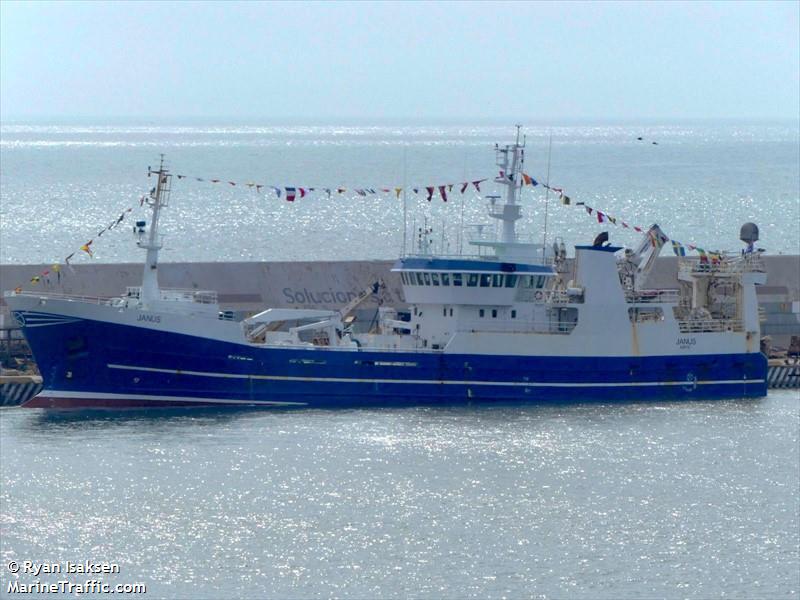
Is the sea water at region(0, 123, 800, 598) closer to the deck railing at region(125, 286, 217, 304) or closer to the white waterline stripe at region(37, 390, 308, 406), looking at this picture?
the white waterline stripe at region(37, 390, 308, 406)

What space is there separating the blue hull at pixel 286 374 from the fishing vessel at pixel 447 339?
0.11ft

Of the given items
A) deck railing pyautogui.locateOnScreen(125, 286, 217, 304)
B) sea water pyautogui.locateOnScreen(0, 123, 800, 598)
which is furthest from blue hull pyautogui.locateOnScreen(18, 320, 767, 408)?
deck railing pyautogui.locateOnScreen(125, 286, 217, 304)

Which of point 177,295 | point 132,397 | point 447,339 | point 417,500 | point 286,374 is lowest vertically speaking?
point 417,500

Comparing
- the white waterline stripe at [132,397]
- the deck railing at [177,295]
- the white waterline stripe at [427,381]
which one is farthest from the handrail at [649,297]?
the deck railing at [177,295]

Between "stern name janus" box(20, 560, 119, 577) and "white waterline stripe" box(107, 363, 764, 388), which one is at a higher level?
"white waterline stripe" box(107, 363, 764, 388)

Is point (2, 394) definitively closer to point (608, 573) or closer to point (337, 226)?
point (608, 573)

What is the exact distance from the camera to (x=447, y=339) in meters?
41.9

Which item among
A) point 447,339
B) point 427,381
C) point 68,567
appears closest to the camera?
point 68,567

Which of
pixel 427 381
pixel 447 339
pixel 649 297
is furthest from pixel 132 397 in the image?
pixel 649 297

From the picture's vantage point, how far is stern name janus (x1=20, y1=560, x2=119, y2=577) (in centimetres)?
2656

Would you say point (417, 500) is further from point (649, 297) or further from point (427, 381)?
point (649, 297)

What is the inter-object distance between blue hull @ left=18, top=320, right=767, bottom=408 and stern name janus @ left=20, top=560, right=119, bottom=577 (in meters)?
13.2

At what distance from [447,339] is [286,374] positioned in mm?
4155

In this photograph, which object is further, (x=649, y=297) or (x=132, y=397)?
(x=649, y=297)
